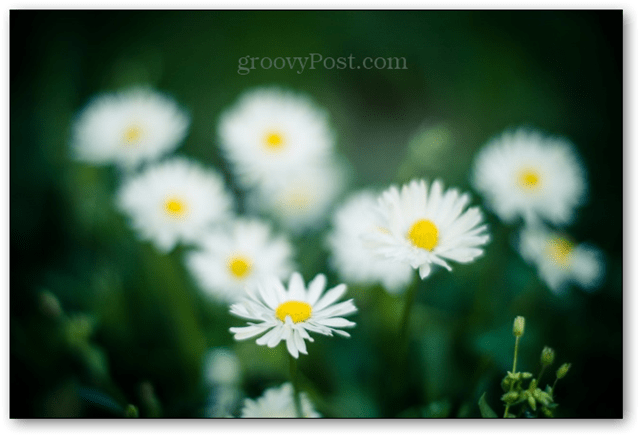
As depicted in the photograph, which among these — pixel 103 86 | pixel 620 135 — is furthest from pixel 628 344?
pixel 103 86

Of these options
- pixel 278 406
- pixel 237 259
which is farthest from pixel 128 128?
pixel 278 406

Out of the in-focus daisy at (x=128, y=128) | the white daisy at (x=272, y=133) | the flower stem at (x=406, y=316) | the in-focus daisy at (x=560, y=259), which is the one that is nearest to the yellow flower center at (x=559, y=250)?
the in-focus daisy at (x=560, y=259)

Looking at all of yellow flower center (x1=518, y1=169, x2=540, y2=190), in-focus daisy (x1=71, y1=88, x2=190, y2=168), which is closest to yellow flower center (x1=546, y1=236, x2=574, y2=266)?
yellow flower center (x1=518, y1=169, x2=540, y2=190)

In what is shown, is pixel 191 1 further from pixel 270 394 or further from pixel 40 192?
pixel 270 394

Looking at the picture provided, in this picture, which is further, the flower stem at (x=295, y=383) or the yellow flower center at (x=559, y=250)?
the yellow flower center at (x=559, y=250)

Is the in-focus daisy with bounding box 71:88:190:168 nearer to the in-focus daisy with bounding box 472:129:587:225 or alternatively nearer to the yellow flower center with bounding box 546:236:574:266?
the in-focus daisy with bounding box 472:129:587:225

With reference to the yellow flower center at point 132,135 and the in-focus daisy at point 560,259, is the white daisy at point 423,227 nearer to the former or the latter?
the in-focus daisy at point 560,259

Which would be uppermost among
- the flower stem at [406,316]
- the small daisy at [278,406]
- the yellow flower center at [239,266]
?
the yellow flower center at [239,266]
